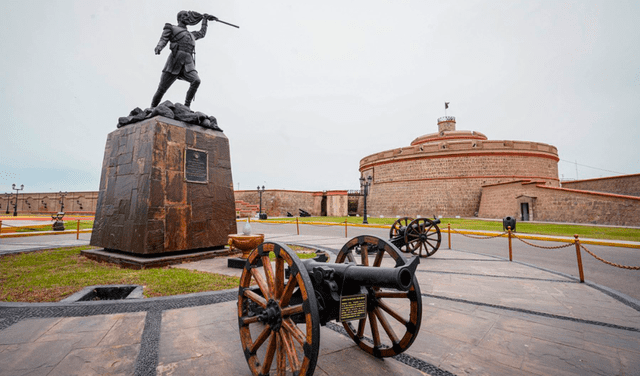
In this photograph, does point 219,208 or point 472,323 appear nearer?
point 472,323

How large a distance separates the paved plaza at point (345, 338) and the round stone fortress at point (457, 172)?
2587cm

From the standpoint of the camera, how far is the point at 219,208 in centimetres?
701

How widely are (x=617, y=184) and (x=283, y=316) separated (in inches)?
1325

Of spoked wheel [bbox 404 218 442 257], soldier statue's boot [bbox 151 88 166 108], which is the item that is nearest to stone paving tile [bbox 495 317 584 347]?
spoked wheel [bbox 404 218 442 257]

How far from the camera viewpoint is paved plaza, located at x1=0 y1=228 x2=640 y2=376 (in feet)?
7.45

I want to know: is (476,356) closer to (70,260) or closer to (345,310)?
(345,310)

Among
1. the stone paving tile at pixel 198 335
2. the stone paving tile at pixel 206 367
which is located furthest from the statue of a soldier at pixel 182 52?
the stone paving tile at pixel 206 367

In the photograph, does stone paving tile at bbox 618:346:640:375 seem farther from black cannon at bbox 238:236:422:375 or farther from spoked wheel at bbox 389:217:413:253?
spoked wheel at bbox 389:217:413:253

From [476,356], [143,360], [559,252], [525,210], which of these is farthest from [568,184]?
[143,360]

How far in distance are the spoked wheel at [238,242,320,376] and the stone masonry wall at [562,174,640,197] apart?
31.9 meters

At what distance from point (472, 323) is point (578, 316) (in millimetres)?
1403

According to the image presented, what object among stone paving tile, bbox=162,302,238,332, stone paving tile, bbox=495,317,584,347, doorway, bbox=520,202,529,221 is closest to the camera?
stone paving tile, bbox=495,317,584,347

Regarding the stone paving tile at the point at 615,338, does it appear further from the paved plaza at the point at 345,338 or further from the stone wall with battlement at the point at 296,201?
the stone wall with battlement at the point at 296,201

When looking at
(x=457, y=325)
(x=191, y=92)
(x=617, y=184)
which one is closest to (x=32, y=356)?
(x=457, y=325)
